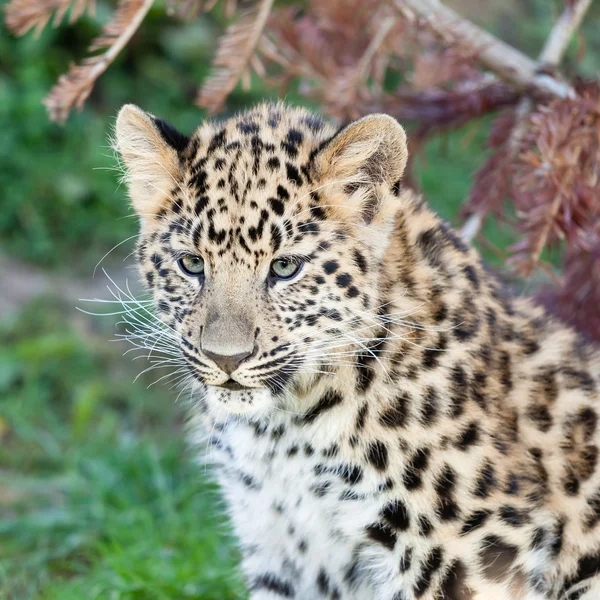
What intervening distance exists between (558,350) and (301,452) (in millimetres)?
1272

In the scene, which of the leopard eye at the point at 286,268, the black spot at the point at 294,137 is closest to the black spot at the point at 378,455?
the leopard eye at the point at 286,268

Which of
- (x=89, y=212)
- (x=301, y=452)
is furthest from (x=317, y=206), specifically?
(x=89, y=212)

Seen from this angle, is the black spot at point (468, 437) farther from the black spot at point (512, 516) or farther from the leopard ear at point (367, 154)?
the leopard ear at point (367, 154)

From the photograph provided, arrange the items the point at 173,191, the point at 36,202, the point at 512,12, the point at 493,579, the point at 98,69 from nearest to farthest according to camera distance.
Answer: the point at 493,579
the point at 173,191
the point at 98,69
the point at 36,202
the point at 512,12

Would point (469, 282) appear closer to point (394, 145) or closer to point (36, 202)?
point (394, 145)

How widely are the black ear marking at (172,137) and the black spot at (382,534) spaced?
6.02 feet

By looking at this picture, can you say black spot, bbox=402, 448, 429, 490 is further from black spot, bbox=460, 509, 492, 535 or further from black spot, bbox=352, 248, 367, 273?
black spot, bbox=352, 248, 367, 273

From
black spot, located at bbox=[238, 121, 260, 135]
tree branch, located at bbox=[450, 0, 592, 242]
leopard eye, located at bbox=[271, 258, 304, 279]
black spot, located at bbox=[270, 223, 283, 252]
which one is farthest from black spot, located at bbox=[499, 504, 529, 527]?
tree branch, located at bbox=[450, 0, 592, 242]

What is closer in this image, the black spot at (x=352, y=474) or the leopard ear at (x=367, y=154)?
the leopard ear at (x=367, y=154)

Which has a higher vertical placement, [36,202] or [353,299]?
[353,299]

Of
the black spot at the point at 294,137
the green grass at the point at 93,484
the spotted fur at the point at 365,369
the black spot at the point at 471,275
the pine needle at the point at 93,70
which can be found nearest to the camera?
the spotted fur at the point at 365,369

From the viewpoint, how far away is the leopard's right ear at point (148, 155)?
167 inches

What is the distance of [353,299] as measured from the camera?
13.2 feet

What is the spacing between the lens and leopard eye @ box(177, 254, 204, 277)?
4051 mm
